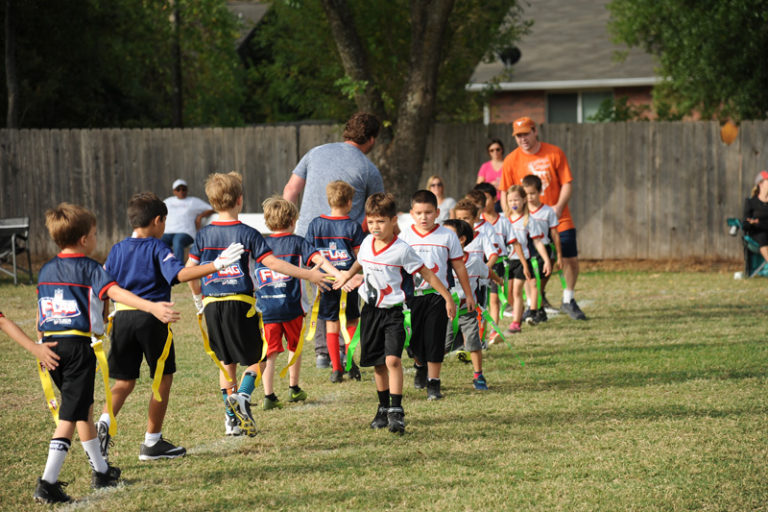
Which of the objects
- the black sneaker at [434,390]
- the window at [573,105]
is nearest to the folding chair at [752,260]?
the black sneaker at [434,390]

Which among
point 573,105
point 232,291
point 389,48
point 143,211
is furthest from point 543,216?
point 573,105

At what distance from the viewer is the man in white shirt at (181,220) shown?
49.2 ft

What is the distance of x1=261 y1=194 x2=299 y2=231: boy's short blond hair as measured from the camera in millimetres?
6988

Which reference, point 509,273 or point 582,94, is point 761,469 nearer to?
point 509,273

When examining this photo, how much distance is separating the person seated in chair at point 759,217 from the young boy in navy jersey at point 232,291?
10.3 m

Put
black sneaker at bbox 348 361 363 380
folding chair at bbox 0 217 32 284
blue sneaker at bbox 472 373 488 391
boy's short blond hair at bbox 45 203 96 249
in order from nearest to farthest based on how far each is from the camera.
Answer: boy's short blond hair at bbox 45 203 96 249 < blue sneaker at bbox 472 373 488 391 < black sneaker at bbox 348 361 363 380 < folding chair at bbox 0 217 32 284

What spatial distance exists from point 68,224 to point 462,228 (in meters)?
3.89

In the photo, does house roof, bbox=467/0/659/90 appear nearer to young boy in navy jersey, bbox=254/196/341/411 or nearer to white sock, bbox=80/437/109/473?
young boy in navy jersey, bbox=254/196/341/411

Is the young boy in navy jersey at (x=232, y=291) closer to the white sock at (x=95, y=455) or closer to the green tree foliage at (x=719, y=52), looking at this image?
the white sock at (x=95, y=455)

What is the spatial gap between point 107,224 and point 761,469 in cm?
1579

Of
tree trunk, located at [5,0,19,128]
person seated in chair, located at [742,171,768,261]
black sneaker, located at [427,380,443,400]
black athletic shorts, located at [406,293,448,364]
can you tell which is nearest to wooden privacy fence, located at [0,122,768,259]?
tree trunk, located at [5,0,19,128]

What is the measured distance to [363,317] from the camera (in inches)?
264

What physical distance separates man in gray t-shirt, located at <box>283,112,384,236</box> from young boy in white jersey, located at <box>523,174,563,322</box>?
2957 millimetres

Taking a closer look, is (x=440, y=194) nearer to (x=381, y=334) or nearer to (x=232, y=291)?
(x=381, y=334)
